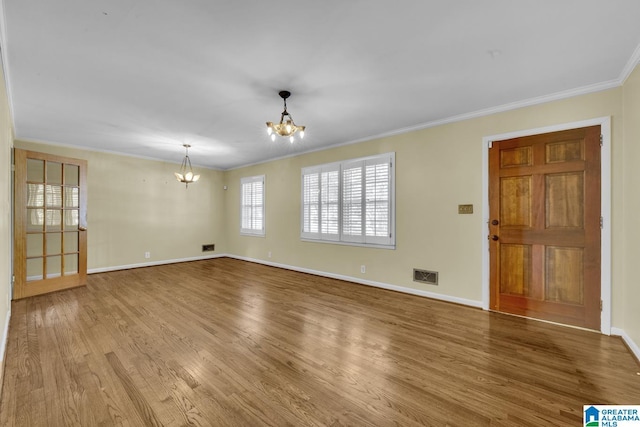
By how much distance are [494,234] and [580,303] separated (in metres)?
1.05

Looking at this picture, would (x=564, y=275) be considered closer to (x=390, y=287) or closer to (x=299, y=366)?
(x=390, y=287)

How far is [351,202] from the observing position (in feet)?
15.8

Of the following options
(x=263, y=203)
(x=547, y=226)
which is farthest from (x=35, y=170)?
(x=547, y=226)

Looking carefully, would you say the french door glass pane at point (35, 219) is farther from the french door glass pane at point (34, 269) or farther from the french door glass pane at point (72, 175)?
the french door glass pane at point (72, 175)

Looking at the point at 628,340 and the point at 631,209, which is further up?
the point at 631,209

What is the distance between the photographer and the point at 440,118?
3.72 metres

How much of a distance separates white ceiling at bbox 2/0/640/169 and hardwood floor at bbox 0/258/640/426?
257cm

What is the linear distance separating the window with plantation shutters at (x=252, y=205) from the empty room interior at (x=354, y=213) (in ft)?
5.07

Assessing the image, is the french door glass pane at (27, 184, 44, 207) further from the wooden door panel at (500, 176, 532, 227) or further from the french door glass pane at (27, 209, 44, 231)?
the wooden door panel at (500, 176, 532, 227)

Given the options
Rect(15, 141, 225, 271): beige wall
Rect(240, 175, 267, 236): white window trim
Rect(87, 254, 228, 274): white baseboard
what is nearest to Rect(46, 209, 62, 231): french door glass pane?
Rect(15, 141, 225, 271): beige wall

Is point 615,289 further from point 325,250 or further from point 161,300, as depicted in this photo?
point 161,300

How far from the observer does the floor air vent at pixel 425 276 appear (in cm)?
384

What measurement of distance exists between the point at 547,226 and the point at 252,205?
576 centimetres

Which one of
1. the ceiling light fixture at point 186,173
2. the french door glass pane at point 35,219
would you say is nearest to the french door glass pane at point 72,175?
the french door glass pane at point 35,219
